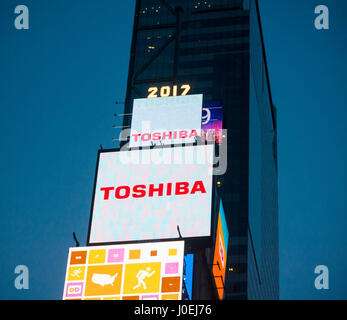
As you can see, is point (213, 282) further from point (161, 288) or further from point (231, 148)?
point (231, 148)

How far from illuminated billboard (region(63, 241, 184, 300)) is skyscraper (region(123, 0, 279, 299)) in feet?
286

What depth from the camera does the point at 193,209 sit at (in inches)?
1314

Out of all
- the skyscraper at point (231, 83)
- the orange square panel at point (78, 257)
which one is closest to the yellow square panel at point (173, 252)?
the orange square panel at point (78, 257)

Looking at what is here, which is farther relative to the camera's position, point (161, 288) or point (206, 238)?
point (206, 238)

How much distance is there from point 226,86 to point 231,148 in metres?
13.5

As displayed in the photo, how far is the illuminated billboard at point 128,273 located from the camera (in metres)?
30.2

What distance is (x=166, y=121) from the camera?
39094 millimetres

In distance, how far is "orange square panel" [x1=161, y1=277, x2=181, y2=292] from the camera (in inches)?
1169

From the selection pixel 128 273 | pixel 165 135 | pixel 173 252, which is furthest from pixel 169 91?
pixel 128 273

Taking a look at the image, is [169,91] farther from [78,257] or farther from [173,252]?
[173,252]

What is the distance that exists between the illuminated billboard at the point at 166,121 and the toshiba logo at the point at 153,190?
3.63m

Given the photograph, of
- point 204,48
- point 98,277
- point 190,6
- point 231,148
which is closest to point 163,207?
point 98,277

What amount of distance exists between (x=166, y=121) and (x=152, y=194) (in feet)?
19.2

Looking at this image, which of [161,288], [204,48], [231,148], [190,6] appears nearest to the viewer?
[161,288]
